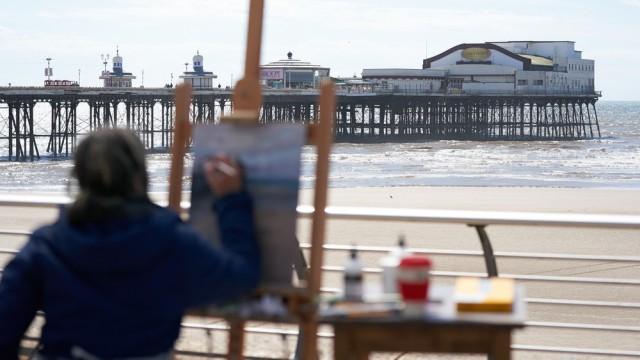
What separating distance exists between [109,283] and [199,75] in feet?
278

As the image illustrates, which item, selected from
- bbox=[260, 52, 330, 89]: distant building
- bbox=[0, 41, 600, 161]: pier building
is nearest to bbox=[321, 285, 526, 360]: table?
bbox=[0, 41, 600, 161]: pier building

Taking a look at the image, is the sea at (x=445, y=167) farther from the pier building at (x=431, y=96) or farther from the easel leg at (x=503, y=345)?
the easel leg at (x=503, y=345)

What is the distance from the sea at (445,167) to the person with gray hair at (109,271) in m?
20.0

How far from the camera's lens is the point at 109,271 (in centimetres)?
295

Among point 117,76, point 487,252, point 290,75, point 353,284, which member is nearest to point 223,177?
point 353,284

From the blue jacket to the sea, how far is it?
19957mm

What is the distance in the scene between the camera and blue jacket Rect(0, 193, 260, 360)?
2939 mm

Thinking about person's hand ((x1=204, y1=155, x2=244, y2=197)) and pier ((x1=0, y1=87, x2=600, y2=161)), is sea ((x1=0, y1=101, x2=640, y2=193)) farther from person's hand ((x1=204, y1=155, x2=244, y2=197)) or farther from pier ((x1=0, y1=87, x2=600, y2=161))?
person's hand ((x1=204, y1=155, x2=244, y2=197))

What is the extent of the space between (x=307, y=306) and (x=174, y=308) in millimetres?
618

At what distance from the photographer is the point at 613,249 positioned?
14.6 m

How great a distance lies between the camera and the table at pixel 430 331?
334 cm

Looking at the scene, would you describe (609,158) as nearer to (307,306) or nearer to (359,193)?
(359,193)

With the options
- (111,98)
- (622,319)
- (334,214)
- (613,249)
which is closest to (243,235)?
(334,214)

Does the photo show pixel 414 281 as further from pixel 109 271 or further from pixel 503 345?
pixel 109 271
